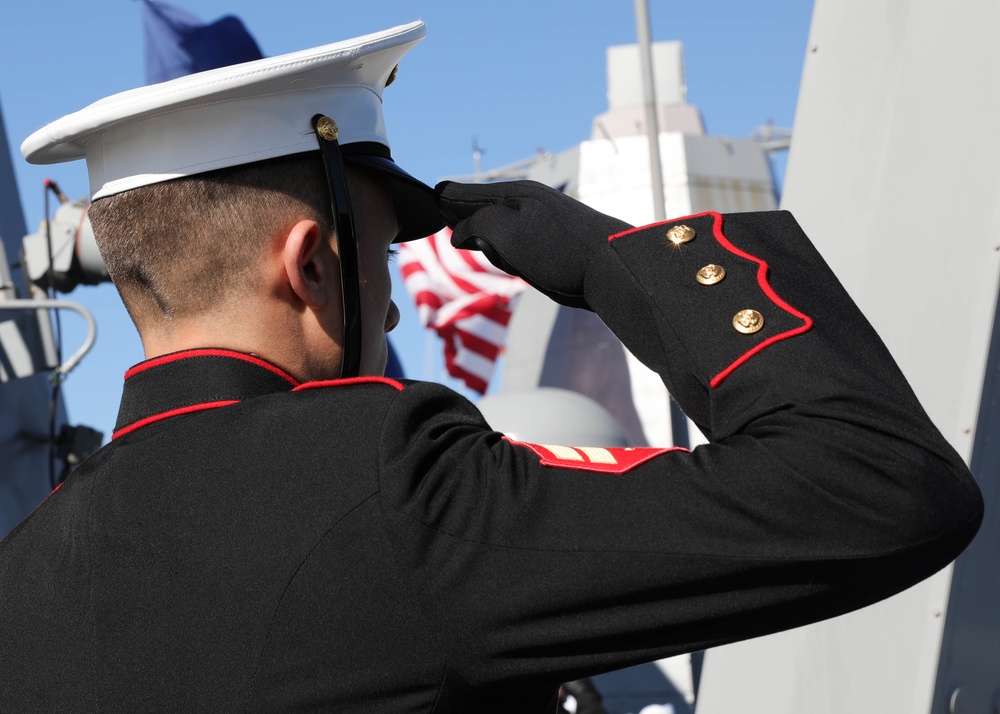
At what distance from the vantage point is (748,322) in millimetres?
1145

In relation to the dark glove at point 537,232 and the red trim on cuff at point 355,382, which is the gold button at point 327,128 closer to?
the dark glove at point 537,232

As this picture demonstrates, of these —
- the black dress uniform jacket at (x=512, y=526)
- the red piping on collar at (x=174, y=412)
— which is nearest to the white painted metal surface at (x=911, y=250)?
the black dress uniform jacket at (x=512, y=526)

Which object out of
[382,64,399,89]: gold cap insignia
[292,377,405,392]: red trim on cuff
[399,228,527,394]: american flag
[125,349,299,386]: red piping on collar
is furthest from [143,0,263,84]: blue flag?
[399,228,527,394]: american flag

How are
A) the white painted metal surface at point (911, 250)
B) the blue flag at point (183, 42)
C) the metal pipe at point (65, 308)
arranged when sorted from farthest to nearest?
the blue flag at point (183, 42)
the metal pipe at point (65, 308)
the white painted metal surface at point (911, 250)

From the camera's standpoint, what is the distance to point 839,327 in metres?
1.14

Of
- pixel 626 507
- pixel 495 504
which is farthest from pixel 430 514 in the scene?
pixel 626 507

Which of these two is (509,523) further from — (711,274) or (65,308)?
(65,308)

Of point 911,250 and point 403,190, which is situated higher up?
point 403,190

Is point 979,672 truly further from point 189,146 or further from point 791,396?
point 189,146

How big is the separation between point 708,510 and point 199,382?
608 millimetres

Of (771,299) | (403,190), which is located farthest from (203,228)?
(771,299)

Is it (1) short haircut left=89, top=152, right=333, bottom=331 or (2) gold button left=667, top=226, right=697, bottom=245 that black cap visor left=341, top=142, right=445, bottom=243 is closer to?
(1) short haircut left=89, top=152, right=333, bottom=331

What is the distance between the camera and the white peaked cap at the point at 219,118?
1.36 metres

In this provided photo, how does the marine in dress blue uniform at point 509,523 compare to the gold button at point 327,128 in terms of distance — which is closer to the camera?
the marine in dress blue uniform at point 509,523
